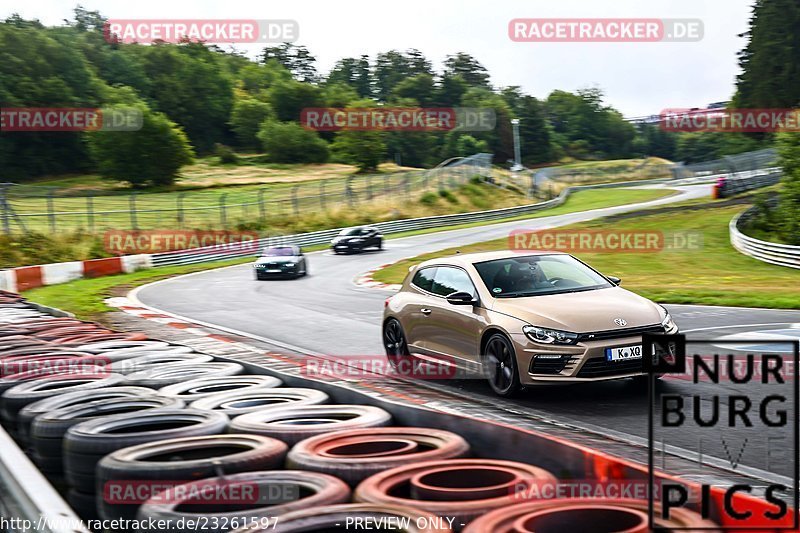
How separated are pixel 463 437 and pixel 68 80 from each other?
9959cm

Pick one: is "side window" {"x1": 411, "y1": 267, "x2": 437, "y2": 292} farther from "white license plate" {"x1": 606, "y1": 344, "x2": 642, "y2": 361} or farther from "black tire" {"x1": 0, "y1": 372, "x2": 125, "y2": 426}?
"black tire" {"x1": 0, "y1": 372, "x2": 125, "y2": 426}

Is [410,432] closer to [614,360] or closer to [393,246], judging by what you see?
[614,360]

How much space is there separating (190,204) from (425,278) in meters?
49.5

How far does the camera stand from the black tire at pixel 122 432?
540 cm

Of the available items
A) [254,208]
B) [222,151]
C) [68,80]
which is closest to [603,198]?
[254,208]

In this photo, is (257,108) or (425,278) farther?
(257,108)

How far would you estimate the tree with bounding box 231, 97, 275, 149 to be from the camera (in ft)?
373

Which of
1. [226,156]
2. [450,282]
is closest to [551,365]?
[450,282]

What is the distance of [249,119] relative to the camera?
11362cm

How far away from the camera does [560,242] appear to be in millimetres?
40938

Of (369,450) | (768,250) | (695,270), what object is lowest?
(695,270)

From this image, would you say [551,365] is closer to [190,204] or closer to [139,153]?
[190,204]

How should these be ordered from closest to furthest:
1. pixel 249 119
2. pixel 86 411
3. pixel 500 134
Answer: pixel 86 411, pixel 249 119, pixel 500 134

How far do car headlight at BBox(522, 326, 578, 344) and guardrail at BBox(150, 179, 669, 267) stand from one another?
31.1m
